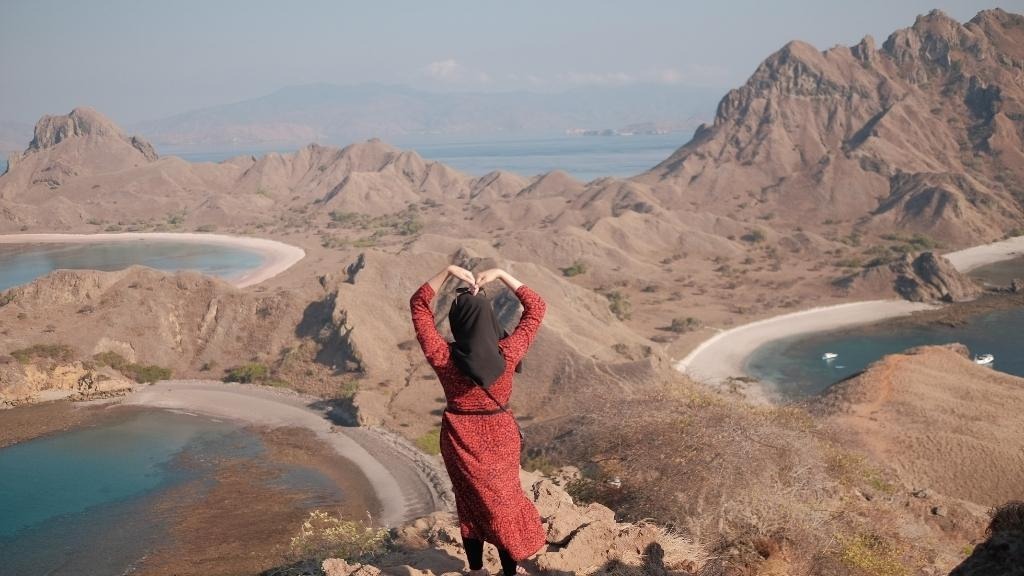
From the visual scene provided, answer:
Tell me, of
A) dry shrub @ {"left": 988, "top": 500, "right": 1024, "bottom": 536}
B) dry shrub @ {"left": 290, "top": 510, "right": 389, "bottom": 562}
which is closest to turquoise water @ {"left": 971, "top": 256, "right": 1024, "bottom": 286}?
dry shrub @ {"left": 290, "top": 510, "right": 389, "bottom": 562}

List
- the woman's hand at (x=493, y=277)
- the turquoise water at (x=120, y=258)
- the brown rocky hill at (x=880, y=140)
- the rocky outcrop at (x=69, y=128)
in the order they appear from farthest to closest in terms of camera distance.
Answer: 1. the rocky outcrop at (x=69, y=128)
2. the brown rocky hill at (x=880, y=140)
3. the turquoise water at (x=120, y=258)
4. the woman's hand at (x=493, y=277)

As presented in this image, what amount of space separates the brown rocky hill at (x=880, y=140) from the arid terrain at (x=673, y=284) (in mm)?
351

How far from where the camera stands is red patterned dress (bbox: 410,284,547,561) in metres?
5.77

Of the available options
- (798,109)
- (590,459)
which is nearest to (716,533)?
(590,459)

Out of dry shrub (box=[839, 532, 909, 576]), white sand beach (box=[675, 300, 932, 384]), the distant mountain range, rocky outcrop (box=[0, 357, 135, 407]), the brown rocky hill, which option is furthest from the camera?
the brown rocky hill

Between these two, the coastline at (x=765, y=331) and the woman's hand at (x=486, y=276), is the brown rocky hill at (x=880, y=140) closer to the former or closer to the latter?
the coastline at (x=765, y=331)

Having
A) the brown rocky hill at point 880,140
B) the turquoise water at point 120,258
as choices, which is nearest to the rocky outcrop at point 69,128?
the turquoise water at point 120,258

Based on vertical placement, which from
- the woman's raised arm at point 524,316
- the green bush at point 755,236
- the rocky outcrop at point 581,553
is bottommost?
the green bush at point 755,236

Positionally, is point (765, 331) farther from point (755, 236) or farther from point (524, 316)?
point (524, 316)

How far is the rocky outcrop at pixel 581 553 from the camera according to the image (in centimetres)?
670

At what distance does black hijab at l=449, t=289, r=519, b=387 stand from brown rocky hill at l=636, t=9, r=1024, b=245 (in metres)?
69.2

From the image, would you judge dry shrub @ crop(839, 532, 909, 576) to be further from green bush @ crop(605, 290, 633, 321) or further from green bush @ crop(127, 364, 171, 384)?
green bush @ crop(605, 290, 633, 321)

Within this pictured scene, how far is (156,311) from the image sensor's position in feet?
112

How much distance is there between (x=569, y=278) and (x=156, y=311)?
2870 centimetres
